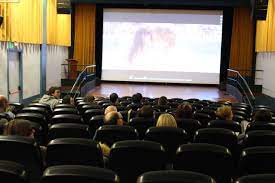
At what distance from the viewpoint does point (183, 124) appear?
533 cm

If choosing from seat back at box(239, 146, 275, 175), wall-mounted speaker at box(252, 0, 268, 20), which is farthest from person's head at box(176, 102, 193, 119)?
wall-mounted speaker at box(252, 0, 268, 20)

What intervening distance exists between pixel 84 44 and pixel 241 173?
57.5ft

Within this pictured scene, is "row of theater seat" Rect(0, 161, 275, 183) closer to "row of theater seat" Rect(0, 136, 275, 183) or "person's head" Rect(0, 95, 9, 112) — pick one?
"row of theater seat" Rect(0, 136, 275, 183)

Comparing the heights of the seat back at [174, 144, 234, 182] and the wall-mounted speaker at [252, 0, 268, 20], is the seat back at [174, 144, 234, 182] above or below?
below

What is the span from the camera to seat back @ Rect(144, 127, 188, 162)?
411cm

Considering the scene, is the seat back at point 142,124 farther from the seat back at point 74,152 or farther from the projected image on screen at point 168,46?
the projected image on screen at point 168,46

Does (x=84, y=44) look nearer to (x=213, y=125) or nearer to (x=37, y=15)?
(x=37, y=15)

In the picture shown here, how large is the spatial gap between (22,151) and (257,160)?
178 centimetres

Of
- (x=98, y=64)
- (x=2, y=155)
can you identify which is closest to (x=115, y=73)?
(x=98, y=64)

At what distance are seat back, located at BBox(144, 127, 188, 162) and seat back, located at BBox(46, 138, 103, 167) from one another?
41.4 inches

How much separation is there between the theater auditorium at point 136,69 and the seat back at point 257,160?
23 centimetres

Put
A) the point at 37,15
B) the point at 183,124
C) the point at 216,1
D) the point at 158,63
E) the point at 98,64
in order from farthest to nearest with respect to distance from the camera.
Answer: the point at 98,64 → the point at 158,63 → the point at 216,1 → the point at 37,15 → the point at 183,124

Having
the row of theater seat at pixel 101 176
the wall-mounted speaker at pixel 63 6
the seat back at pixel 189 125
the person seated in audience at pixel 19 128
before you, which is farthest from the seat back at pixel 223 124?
the wall-mounted speaker at pixel 63 6

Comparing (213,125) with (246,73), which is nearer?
(213,125)
